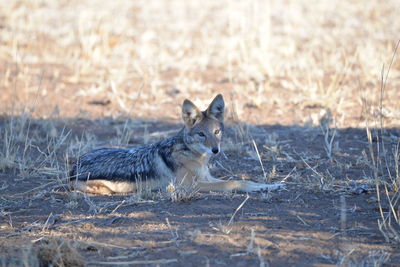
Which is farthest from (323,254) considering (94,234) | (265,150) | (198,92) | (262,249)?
(198,92)

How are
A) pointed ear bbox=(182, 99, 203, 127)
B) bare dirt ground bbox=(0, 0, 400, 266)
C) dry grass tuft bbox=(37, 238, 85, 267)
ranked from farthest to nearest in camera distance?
pointed ear bbox=(182, 99, 203, 127) → bare dirt ground bbox=(0, 0, 400, 266) → dry grass tuft bbox=(37, 238, 85, 267)

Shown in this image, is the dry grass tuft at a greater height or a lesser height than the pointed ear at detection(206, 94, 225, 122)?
lesser

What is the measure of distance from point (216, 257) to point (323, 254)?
3.01ft

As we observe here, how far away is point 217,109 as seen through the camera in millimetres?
6879

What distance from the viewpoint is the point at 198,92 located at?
39.4 ft

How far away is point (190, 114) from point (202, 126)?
0.22m

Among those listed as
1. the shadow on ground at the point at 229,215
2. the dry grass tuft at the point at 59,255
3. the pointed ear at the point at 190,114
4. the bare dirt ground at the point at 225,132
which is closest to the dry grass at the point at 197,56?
the bare dirt ground at the point at 225,132

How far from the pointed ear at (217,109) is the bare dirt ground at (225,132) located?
0.82 meters

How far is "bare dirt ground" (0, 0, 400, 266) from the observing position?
16.1 feet

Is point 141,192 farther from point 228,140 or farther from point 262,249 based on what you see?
point 228,140

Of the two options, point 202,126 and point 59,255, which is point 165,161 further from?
point 59,255

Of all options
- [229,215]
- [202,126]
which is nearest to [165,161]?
[202,126]

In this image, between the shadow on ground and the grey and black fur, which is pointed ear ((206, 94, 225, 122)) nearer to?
the grey and black fur

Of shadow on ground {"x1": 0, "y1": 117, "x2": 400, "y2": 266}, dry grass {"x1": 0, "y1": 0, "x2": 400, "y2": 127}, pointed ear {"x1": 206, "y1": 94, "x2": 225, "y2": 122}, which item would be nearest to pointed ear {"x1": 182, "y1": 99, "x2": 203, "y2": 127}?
pointed ear {"x1": 206, "y1": 94, "x2": 225, "y2": 122}
